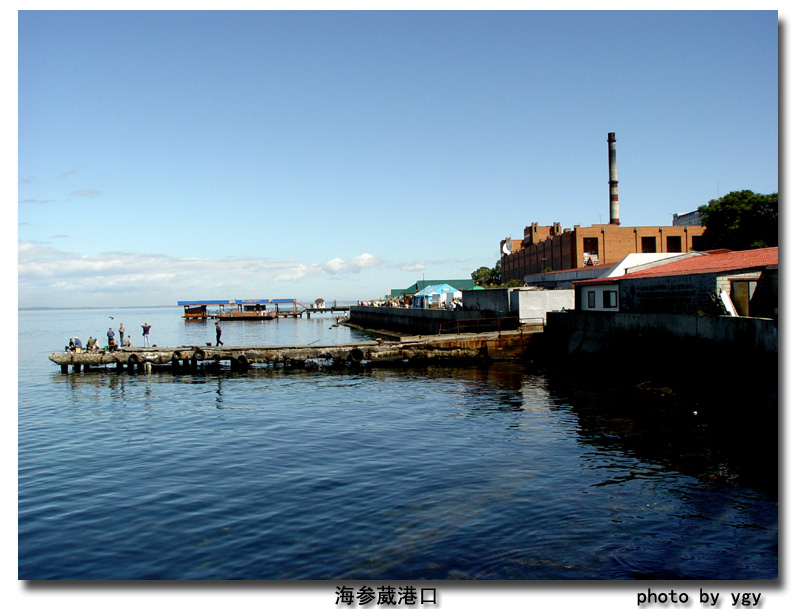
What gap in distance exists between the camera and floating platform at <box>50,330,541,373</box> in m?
40.7

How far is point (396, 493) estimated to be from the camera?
13.5 m

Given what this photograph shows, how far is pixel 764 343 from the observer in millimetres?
19906

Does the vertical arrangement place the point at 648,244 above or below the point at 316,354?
above

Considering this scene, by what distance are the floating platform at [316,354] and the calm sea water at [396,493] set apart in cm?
1475

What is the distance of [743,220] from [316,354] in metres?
55.2

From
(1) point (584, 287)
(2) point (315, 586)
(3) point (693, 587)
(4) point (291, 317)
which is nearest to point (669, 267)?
(1) point (584, 287)

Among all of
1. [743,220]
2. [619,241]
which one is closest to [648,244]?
[619,241]

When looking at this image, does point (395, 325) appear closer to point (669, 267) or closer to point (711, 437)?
point (669, 267)

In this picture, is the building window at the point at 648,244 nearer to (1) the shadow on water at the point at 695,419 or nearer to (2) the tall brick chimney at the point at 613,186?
(2) the tall brick chimney at the point at 613,186

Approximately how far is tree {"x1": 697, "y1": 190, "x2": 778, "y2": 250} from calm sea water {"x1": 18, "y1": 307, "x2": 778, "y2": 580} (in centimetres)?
5251

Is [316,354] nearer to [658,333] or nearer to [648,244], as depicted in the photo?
[658,333]

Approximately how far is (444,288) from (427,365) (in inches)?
1692

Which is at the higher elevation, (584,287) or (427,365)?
(584,287)

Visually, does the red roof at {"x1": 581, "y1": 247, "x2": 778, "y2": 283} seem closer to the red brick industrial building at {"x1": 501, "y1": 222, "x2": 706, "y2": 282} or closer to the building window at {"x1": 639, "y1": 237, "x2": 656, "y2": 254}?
the red brick industrial building at {"x1": 501, "y1": 222, "x2": 706, "y2": 282}
